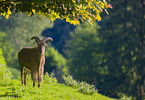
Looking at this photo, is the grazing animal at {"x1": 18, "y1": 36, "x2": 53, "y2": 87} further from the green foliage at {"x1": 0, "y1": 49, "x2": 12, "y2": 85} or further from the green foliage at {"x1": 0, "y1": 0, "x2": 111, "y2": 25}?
the green foliage at {"x1": 0, "y1": 0, "x2": 111, "y2": 25}

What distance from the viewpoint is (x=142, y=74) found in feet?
107

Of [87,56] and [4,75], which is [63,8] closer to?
[4,75]

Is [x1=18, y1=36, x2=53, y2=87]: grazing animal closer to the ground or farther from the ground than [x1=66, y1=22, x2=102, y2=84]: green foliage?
closer to the ground

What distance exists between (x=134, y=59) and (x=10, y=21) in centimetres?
1795

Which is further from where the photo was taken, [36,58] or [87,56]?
[87,56]

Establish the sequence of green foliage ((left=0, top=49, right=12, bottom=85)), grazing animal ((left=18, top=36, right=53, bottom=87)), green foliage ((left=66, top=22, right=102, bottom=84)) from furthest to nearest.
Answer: green foliage ((left=66, top=22, right=102, bottom=84)) < green foliage ((left=0, top=49, right=12, bottom=85)) < grazing animal ((left=18, top=36, right=53, bottom=87))

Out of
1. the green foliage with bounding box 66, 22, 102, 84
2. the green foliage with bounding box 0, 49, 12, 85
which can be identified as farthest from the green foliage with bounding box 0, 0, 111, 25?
the green foliage with bounding box 66, 22, 102, 84

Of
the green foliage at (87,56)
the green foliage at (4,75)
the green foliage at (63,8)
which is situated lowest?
the green foliage at (4,75)

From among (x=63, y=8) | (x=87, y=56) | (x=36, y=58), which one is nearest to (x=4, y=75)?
(x=36, y=58)

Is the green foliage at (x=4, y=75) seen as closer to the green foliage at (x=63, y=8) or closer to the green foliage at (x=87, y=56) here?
the green foliage at (x=63, y=8)

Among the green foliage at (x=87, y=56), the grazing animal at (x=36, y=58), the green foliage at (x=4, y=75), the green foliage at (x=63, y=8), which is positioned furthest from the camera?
the green foliage at (x=87, y=56)

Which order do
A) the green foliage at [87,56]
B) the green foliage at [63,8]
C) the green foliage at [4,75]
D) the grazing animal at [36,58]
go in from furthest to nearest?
the green foliage at [87,56]
the green foliage at [4,75]
the grazing animal at [36,58]
the green foliage at [63,8]

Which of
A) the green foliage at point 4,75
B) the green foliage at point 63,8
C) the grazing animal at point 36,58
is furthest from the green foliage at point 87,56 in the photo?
the green foliage at point 63,8

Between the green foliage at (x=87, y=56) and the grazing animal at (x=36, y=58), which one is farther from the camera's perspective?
the green foliage at (x=87, y=56)
